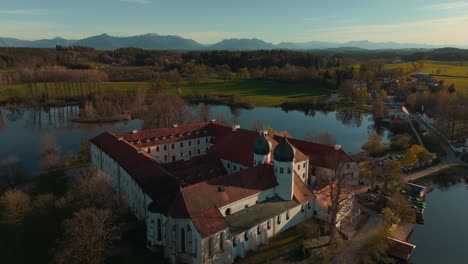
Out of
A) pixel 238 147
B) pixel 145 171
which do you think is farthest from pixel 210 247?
pixel 238 147

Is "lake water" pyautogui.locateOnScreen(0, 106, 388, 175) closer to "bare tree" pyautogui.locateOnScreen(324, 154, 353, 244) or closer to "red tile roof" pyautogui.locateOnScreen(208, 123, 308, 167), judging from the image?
"bare tree" pyautogui.locateOnScreen(324, 154, 353, 244)

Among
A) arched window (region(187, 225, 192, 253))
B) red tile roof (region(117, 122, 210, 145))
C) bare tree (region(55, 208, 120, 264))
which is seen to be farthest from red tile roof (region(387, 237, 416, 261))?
red tile roof (region(117, 122, 210, 145))

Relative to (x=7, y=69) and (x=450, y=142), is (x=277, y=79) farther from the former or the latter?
(x=7, y=69)

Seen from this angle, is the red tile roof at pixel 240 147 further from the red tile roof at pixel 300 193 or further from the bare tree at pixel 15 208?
the bare tree at pixel 15 208

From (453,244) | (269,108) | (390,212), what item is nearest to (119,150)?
(390,212)

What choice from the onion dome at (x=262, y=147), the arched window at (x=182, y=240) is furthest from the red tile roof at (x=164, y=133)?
the arched window at (x=182, y=240)
